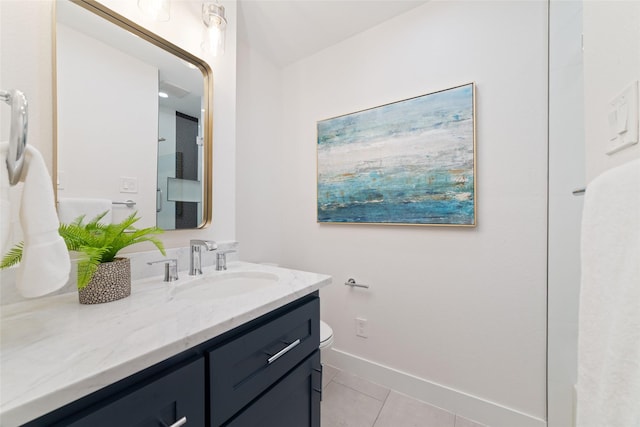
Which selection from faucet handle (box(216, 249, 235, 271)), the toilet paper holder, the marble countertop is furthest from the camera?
the toilet paper holder

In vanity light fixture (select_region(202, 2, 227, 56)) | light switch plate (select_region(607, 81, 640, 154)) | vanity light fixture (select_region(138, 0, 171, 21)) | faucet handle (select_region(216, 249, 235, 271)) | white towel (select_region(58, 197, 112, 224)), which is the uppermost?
vanity light fixture (select_region(202, 2, 227, 56))

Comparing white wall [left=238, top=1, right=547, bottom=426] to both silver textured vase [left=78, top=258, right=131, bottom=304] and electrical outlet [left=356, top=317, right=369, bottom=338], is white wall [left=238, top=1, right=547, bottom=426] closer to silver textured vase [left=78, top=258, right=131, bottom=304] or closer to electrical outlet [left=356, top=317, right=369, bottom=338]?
electrical outlet [left=356, top=317, right=369, bottom=338]

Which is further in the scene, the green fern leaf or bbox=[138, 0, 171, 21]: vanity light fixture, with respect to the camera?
bbox=[138, 0, 171, 21]: vanity light fixture

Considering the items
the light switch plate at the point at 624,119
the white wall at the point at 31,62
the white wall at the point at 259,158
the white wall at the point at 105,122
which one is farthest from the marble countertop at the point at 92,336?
the white wall at the point at 259,158

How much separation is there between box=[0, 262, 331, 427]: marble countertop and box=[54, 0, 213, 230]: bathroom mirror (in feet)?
1.23

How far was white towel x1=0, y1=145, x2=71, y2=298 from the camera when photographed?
1.60 feet

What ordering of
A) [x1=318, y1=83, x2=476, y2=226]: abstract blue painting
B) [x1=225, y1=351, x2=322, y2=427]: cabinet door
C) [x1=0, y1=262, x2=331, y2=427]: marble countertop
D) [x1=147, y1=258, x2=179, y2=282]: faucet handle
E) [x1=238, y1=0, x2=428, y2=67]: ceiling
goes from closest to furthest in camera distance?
[x1=0, y1=262, x2=331, y2=427]: marble countertop → [x1=225, y1=351, x2=322, y2=427]: cabinet door → [x1=147, y1=258, x2=179, y2=282]: faucet handle → [x1=318, y1=83, x2=476, y2=226]: abstract blue painting → [x1=238, y1=0, x2=428, y2=67]: ceiling

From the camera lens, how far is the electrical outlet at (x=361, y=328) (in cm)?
165

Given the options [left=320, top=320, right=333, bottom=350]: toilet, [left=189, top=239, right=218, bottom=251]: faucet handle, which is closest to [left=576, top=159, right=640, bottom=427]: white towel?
[left=320, top=320, right=333, bottom=350]: toilet

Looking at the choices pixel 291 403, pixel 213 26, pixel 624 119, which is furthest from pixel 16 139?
pixel 624 119

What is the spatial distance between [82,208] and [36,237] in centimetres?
43

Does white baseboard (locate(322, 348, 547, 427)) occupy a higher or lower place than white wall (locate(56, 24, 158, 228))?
lower

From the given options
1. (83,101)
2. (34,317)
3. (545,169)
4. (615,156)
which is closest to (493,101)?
(545,169)

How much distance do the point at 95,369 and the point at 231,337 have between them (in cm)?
27
